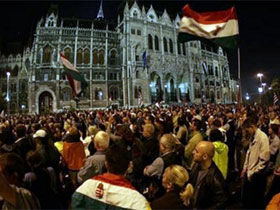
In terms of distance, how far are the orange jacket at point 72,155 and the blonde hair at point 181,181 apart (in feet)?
10.3

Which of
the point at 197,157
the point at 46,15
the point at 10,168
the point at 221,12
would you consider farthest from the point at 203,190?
the point at 46,15

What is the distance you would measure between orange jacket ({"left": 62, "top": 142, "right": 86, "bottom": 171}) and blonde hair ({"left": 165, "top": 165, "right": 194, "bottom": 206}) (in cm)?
314

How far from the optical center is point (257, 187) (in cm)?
452

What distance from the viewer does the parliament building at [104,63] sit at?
133 feet

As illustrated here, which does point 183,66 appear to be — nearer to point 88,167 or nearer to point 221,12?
point 221,12

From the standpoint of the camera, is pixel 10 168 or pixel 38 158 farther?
pixel 38 158

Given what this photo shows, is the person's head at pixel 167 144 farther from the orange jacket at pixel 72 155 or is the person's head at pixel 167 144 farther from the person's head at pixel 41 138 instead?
the person's head at pixel 41 138

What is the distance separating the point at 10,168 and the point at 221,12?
836 centimetres

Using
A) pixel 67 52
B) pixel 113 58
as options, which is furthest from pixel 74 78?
pixel 113 58

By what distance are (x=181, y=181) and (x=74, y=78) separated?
10.8 metres

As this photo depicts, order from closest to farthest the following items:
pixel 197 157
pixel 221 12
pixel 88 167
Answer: pixel 197 157 → pixel 88 167 → pixel 221 12

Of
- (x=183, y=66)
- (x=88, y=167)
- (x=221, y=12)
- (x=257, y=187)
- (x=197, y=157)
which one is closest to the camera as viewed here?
(x=197, y=157)

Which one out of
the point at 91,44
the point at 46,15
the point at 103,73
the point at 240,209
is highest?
the point at 46,15

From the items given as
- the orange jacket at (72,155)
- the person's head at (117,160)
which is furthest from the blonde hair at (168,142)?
the orange jacket at (72,155)
